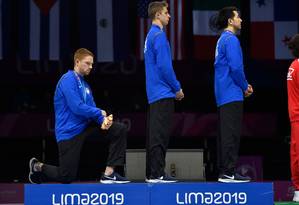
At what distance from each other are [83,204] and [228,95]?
6.28 feet

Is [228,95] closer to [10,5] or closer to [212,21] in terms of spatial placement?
[212,21]

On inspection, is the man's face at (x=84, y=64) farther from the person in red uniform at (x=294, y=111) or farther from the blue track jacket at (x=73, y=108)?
the person in red uniform at (x=294, y=111)

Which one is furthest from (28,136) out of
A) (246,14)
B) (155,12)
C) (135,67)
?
(155,12)

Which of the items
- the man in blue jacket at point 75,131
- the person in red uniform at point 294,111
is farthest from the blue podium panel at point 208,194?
the person in red uniform at point 294,111

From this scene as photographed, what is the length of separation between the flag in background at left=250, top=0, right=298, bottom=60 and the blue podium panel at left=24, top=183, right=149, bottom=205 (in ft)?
21.0

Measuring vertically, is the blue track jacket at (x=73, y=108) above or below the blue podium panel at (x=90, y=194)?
above

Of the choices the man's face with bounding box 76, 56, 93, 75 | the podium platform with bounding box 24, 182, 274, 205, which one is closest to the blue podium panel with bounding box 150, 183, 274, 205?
the podium platform with bounding box 24, 182, 274, 205

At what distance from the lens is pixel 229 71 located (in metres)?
8.33

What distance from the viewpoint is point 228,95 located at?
27.3 ft

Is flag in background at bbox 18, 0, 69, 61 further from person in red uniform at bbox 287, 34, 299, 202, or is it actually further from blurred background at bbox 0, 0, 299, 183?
person in red uniform at bbox 287, 34, 299, 202

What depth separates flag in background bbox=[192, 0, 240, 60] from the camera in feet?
44.0

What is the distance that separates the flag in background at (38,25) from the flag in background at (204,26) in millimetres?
2293

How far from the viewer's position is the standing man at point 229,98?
324 inches

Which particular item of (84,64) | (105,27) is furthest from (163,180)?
(105,27)
